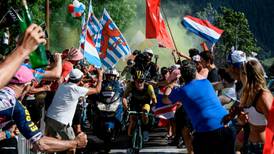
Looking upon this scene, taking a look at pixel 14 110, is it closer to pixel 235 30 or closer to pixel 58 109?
pixel 58 109

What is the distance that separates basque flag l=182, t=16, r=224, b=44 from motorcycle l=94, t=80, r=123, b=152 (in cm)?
212

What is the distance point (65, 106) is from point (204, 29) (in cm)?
467

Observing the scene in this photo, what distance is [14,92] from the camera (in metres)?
5.72

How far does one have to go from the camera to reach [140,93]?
12.0 m

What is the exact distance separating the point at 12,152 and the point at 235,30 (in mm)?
53584

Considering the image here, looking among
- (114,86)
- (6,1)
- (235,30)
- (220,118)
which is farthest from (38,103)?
(235,30)

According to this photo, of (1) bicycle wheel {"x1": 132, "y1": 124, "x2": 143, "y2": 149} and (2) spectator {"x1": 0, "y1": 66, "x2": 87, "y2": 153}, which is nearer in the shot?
(2) spectator {"x1": 0, "y1": 66, "x2": 87, "y2": 153}

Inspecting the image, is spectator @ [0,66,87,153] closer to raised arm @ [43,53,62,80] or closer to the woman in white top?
raised arm @ [43,53,62,80]

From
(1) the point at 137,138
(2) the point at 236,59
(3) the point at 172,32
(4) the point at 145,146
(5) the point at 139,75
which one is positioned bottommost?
(4) the point at 145,146

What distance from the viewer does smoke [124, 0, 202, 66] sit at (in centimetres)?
7369

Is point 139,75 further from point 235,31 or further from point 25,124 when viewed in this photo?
point 235,31

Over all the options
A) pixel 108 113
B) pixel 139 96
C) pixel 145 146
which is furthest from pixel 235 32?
pixel 139 96

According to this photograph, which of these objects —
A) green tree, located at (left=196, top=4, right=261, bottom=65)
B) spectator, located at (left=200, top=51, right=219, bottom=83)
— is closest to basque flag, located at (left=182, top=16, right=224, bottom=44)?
spectator, located at (left=200, top=51, right=219, bottom=83)

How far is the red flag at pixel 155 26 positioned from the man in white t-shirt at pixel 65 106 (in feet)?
11.0
